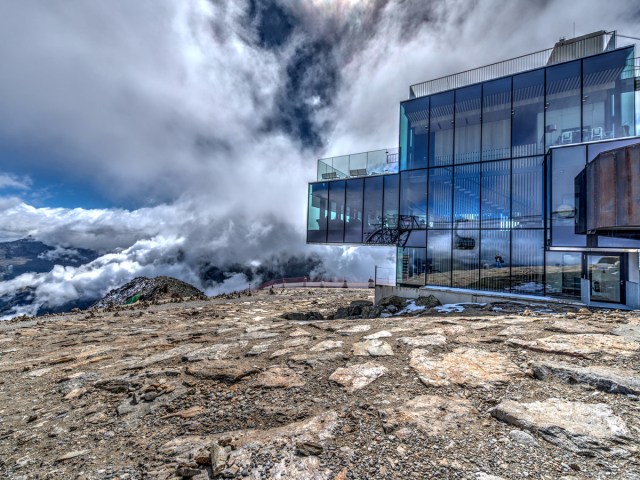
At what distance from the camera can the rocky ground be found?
2.56 metres

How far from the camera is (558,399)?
133 inches

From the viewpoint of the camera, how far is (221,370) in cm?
489

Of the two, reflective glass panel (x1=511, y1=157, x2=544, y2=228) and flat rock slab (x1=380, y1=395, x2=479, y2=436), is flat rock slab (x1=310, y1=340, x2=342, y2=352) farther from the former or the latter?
reflective glass panel (x1=511, y1=157, x2=544, y2=228)

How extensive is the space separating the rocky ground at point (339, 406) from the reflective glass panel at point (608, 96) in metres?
10.7

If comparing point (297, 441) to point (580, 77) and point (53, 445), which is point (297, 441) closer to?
point (53, 445)

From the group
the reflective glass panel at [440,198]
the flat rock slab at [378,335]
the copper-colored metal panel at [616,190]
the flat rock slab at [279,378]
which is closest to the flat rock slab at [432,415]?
the flat rock slab at [279,378]

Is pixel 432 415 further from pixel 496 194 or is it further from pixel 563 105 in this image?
pixel 563 105

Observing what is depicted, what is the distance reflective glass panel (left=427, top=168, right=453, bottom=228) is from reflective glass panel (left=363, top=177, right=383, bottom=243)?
306cm

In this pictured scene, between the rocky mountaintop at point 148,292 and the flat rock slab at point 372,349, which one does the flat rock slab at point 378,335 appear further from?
the rocky mountaintop at point 148,292

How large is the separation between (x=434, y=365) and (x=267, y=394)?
9.07 feet

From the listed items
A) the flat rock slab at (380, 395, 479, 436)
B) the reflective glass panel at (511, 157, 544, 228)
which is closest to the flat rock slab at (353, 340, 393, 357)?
the flat rock slab at (380, 395, 479, 436)

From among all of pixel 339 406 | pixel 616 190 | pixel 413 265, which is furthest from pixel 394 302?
Result: pixel 339 406

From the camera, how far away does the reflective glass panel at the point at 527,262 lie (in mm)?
12930

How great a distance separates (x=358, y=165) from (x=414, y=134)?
13.0 feet
